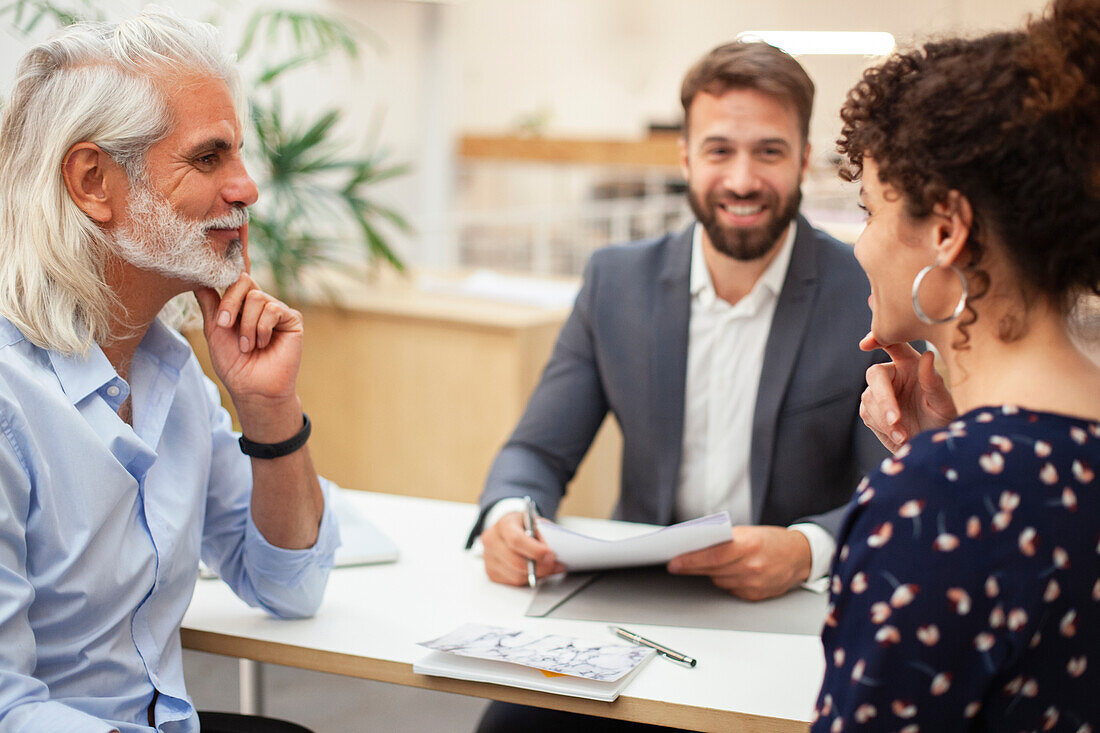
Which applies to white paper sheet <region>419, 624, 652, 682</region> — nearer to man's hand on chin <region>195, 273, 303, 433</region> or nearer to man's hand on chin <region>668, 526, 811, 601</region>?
man's hand on chin <region>668, 526, 811, 601</region>

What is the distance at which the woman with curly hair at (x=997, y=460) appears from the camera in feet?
2.66

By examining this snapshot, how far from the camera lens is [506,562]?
59.6 inches

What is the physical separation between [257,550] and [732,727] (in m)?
0.67

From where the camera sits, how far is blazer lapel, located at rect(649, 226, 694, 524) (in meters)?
1.91

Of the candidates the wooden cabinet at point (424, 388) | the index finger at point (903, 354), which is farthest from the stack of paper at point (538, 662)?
the wooden cabinet at point (424, 388)

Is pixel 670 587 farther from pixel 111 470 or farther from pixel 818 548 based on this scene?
pixel 111 470

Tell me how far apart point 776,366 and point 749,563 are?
0.49 meters

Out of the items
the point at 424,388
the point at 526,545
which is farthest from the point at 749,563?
the point at 424,388

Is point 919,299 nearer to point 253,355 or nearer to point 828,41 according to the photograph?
point 253,355

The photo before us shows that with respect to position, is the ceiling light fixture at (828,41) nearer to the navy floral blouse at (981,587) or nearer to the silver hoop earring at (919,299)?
the silver hoop earring at (919,299)

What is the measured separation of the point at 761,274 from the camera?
6.45 ft

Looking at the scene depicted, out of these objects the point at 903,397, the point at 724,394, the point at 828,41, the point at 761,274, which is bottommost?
the point at 724,394

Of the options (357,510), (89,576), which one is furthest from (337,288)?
(89,576)

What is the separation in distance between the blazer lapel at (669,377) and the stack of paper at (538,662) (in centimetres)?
63
